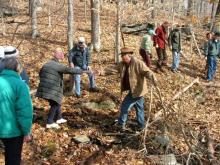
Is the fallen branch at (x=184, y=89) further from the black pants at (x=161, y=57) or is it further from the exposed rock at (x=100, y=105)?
the exposed rock at (x=100, y=105)

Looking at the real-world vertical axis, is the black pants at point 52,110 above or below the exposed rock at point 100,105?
above

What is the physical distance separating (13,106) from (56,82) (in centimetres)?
351

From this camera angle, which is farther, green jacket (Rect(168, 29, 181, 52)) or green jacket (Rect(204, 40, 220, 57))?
green jacket (Rect(168, 29, 181, 52))

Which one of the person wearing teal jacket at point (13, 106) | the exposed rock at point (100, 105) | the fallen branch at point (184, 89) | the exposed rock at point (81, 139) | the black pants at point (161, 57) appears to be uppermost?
the person wearing teal jacket at point (13, 106)

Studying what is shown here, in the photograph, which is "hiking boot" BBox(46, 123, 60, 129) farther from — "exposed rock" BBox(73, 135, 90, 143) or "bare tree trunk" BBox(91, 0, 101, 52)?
"bare tree trunk" BBox(91, 0, 101, 52)

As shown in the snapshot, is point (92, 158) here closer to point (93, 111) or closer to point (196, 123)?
point (93, 111)

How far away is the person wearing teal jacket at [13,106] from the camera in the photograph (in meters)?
4.92

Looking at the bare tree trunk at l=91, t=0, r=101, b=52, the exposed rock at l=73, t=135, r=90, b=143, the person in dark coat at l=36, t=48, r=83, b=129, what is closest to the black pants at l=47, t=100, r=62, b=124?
the person in dark coat at l=36, t=48, r=83, b=129

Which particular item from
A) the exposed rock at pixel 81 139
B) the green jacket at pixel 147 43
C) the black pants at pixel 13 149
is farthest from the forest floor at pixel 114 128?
the black pants at pixel 13 149

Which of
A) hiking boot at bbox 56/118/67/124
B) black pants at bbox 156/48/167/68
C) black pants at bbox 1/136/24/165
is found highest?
black pants at bbox 1/136/24/165

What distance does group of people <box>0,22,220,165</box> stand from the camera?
16.3 feet

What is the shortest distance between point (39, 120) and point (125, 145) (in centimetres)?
222

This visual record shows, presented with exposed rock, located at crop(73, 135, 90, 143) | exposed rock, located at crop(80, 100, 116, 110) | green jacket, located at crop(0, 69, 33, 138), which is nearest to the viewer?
green jacket, located at crop(0, 69, 33, 138)

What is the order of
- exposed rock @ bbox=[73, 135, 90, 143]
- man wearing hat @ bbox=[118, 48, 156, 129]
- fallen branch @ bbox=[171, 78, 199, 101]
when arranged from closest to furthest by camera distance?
exposed rock @ bbox=[73, 135, 90, 143]
man wearing hat @ bbox=[118, 48, 156, 129]
fallen branch @ bbox=[171, 78, 199, 101]
